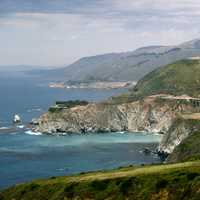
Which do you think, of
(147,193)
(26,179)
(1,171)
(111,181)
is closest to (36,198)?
(111,181)

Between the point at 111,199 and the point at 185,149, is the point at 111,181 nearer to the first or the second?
the point at 111,199

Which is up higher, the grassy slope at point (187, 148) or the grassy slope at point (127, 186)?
the grassy slope at point (127, 186)

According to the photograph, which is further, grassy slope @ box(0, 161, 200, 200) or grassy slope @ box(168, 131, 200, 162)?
grassy slope @ box(168, 131, 200, 162)

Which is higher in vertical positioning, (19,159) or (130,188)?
(130,188)

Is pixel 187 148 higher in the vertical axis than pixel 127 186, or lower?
lower

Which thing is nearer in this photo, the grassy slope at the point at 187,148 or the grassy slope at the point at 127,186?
the grassy slope at the point at 127,186

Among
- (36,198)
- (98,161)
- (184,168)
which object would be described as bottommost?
(98,161)

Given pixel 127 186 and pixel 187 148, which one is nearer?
pixel 127 186

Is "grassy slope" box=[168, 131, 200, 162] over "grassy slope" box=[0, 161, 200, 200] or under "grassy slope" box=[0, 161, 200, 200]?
under
